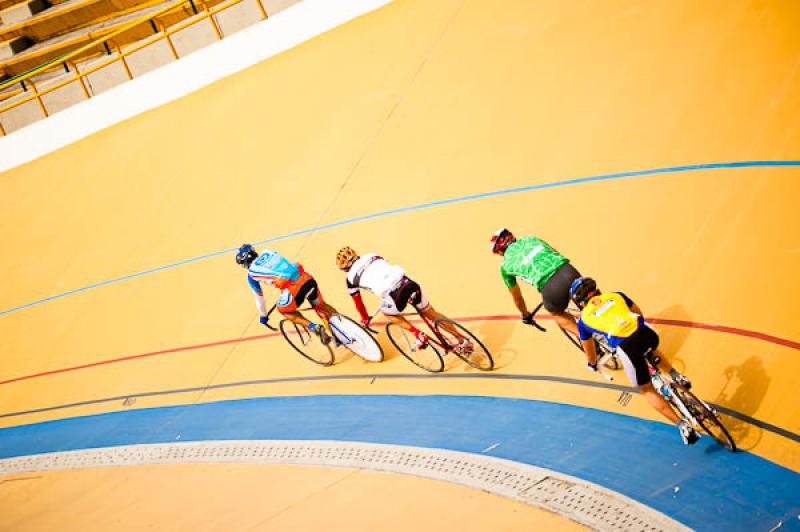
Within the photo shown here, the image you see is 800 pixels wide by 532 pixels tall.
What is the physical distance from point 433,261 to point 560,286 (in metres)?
2.77

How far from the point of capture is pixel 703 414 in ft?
13.5

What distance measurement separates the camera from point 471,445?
5105mm

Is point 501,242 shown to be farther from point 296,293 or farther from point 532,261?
point 296,293

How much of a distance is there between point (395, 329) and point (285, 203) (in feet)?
12.7

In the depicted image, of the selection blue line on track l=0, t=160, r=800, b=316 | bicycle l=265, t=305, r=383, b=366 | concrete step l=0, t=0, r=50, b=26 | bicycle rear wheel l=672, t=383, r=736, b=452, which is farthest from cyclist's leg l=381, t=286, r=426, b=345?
concrete step l=0, t=0, r=50, b=26

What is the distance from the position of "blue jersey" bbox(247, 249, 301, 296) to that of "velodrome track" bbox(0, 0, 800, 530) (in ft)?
3.77

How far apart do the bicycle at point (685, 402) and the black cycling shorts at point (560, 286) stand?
0.69 meters

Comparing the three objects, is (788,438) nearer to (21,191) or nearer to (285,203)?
(285,203)

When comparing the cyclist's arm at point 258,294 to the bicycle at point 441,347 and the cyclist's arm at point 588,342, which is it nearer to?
the bicycle at point 441,347

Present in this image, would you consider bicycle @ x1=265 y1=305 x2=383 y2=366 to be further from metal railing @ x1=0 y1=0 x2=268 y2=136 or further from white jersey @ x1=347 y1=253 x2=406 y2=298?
metal railing @ x1=0 y1=0 x2=268 y2=136

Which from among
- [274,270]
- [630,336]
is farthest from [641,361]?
[274,270]

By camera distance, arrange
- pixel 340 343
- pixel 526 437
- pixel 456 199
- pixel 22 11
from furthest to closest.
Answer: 1. pixel 22 11
2. pixel 456 199
3. pixel 340 343
4. pixel 526 437

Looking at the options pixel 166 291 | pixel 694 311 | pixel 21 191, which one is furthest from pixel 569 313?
pixel 21 191

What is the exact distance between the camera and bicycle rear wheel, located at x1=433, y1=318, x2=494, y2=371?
5.55 meters
